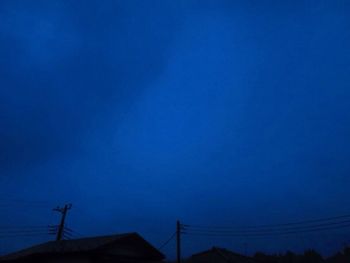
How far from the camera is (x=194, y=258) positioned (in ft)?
121

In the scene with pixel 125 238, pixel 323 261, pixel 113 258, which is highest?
pixel 323 261

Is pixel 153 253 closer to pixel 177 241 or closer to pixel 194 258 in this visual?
pixel 177 241

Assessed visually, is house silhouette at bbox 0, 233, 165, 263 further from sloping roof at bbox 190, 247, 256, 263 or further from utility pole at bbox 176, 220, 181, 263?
sloping roof at bbox 190, 247, 256, 263

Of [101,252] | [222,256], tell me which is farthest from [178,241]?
[101,252]

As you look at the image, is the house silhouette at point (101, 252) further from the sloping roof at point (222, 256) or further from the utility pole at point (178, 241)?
the sloping roof at point (222, 256)

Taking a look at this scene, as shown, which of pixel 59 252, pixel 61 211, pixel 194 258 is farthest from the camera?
pixel 61 211

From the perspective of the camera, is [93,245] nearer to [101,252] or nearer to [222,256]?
[101,252]

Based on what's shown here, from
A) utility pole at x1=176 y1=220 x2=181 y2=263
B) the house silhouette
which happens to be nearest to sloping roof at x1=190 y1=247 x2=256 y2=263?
utility pole at x1=176 y1=220 x2=181 y2=263

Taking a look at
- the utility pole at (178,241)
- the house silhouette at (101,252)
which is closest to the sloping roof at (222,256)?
the utility pole at (178,241)

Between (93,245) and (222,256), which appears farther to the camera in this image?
(222,256)

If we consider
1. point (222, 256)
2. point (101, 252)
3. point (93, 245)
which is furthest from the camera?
point (222, 256)

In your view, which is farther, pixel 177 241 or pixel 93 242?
pixel 177 241

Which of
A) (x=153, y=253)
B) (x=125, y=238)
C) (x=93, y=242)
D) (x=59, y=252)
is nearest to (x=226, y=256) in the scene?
(x=153, y=253)

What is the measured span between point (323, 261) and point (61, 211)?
46078 mm
